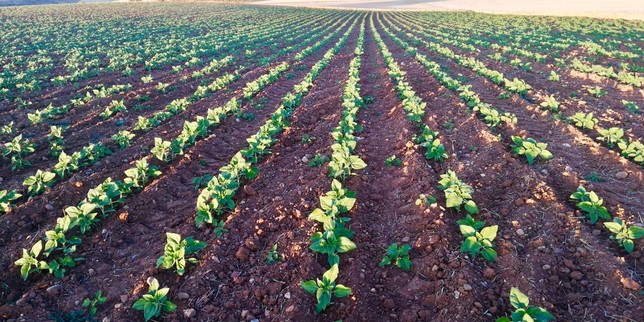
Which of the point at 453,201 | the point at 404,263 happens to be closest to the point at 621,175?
the point at 453,201

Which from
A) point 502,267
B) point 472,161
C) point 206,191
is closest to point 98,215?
point 206,191

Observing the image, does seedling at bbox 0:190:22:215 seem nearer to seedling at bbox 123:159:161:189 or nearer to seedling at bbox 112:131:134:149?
seedling at bbox 123:159:161:189

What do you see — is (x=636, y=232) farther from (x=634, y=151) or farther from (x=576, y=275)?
(x=634, y=151)

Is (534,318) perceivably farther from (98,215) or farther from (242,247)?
(98,215)

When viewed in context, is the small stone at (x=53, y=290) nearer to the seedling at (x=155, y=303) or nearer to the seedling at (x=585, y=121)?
the seedling at (x=155, y=303)

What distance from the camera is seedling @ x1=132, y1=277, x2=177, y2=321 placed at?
384cm

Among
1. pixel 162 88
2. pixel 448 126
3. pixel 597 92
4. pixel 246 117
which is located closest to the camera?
pixel 448 126

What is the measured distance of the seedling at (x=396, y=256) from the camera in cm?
441

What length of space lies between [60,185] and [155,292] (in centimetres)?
364

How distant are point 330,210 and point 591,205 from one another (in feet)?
11.0

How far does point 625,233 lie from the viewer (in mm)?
4336

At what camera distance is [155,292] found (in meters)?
4.01

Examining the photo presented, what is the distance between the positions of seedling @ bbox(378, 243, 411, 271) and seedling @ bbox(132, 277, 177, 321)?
7.76 ft

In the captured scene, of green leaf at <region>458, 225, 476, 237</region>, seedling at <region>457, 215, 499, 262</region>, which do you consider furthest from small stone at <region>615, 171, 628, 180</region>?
green leaf at <region>458, 225, 476, 237</region>
